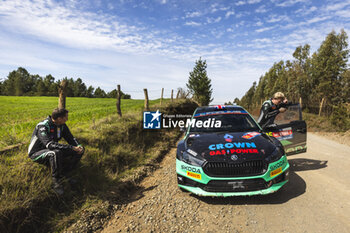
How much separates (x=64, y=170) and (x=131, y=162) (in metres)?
2.29

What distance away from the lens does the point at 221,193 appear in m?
2.96

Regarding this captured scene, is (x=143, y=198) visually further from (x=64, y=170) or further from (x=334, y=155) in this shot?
(x=334, y=155)

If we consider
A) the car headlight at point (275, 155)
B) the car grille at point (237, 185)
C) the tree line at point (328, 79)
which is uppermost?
the tree line at point (328, 79)

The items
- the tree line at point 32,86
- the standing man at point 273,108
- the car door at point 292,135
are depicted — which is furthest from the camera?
the tree line at point 32,86

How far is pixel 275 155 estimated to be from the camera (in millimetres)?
3166

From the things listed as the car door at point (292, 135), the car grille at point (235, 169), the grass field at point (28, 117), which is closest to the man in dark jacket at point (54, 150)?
the grass field at point (28, 117)

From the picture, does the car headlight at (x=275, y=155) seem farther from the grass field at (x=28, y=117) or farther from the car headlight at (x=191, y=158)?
the grass field at (x=28, y=117)

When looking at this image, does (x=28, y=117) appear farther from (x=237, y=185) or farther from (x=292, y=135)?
(x=292, y=135)

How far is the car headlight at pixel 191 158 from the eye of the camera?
10.1 ft

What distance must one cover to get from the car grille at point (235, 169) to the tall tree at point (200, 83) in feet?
148

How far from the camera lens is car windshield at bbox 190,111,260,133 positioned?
4207 millimetres

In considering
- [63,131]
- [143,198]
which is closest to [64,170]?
[63,131]

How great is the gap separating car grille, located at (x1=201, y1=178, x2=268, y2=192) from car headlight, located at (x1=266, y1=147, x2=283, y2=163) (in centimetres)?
37

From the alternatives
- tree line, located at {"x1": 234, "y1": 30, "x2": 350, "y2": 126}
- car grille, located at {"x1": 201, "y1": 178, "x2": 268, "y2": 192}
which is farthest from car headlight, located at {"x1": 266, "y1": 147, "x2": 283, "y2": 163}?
tree line, located at {"x1": 234, "y1": 30, "x2": 350, "y2": 126}
